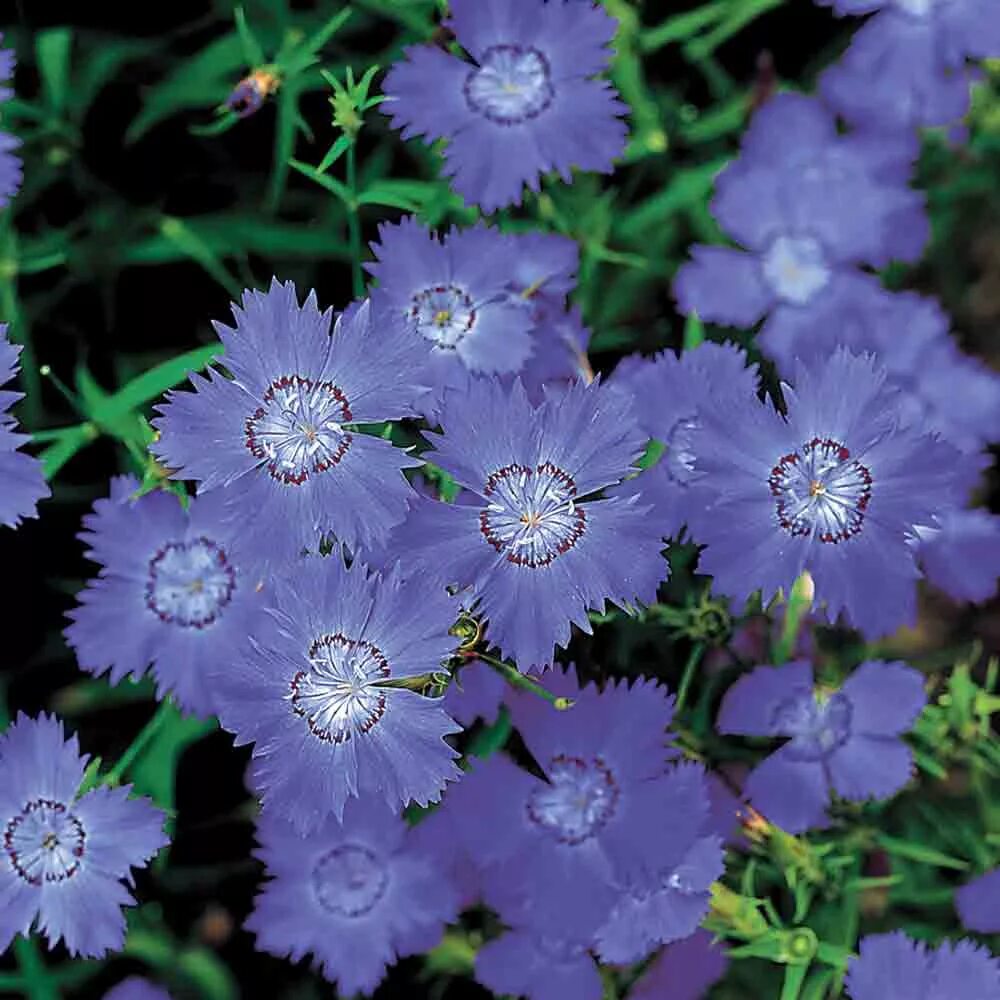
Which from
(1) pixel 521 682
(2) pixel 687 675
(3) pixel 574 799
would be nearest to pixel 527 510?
(1) pixel 521 682

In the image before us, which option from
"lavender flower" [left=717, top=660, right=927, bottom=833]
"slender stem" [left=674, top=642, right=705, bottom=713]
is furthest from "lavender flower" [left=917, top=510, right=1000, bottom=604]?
Answer: "slender stem" [left=674, top=642, right=705, bottom=713]

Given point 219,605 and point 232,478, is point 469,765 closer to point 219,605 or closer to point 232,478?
point 219,605

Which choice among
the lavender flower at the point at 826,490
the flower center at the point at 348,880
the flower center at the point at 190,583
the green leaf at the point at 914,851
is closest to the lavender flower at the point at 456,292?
the lavender flower at the point at 826,490

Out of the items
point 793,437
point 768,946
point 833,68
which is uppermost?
point 833,68

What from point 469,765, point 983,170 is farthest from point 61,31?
point 983,170

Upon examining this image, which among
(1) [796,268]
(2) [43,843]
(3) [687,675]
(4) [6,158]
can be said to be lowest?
(2) [43,843]

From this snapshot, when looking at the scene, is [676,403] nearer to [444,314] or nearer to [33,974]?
[444,314]
